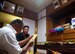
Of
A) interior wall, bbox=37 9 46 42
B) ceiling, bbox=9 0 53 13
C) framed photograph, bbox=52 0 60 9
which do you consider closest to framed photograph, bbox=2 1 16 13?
ceiling, bbox=9 0 53 13

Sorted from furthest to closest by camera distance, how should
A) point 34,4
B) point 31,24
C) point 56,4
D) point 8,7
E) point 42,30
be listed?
point 31,24 → point 42,30 → point 34,4 → point 8,7 → point 56,4

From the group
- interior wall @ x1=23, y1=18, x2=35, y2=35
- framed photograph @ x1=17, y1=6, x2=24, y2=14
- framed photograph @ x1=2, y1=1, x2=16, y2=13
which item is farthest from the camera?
interior wall @ x1=23, y1=18, x2=35, y2=35

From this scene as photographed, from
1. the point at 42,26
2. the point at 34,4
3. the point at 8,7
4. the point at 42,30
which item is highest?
the point at 34,4

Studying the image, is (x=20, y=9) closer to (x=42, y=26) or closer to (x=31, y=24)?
(x=31, y=24)

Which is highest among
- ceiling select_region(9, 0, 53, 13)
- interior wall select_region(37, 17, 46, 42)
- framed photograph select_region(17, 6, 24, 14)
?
ceiling select_region(9, 0, 53, 13)

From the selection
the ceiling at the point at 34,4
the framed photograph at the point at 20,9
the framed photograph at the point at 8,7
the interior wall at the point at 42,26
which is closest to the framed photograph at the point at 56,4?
the ceiling at the point at 34,4

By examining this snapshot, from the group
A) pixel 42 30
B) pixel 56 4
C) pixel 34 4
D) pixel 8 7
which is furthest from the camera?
pixel 42 30

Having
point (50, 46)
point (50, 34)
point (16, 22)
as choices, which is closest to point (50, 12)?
point (50, 34)

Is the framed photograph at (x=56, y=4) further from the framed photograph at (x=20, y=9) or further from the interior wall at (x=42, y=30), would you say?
the framed photograph at (x=20, y=9)

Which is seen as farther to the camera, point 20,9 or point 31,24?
point 31,24

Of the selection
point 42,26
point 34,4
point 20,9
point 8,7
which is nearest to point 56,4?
point 34,4

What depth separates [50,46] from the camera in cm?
157

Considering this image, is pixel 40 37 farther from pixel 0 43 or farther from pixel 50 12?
pixel 0 43

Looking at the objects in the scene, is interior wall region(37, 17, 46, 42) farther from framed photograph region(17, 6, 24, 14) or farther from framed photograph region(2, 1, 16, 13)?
framed photograph region(2, 1, 16, 13)
